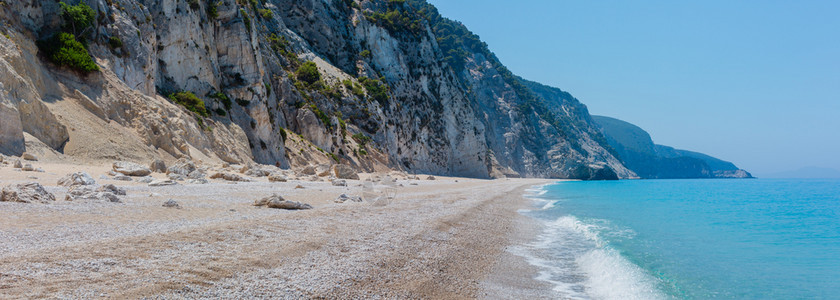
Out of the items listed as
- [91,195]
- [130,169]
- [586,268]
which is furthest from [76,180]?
[586,268]

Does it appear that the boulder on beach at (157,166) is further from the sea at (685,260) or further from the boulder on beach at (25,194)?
the sea at (685,260)

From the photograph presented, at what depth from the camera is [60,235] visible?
5352 millimetres

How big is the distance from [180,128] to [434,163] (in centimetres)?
4026

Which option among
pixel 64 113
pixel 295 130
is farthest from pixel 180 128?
pixel 295 130

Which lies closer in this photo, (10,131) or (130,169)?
(10,131)

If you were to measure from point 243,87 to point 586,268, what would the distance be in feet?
91.0

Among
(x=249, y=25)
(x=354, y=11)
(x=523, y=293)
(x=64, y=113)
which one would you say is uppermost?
(x=354, y=11)

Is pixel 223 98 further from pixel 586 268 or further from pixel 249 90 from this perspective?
pixel 586 268

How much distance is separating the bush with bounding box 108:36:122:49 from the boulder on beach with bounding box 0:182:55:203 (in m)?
16.3

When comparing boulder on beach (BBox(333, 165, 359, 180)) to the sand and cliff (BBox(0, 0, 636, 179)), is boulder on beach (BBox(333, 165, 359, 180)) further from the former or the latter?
the sand

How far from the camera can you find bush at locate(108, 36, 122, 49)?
68.3ft

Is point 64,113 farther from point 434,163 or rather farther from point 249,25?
point 434,163

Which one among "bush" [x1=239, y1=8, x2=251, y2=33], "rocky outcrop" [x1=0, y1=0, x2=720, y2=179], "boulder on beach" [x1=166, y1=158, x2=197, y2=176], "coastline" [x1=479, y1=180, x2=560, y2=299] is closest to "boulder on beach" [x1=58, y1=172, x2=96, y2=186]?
"rocky outcrop" [x1=0, y1=0, x2=720, y2=179]

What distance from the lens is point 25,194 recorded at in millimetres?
7328
